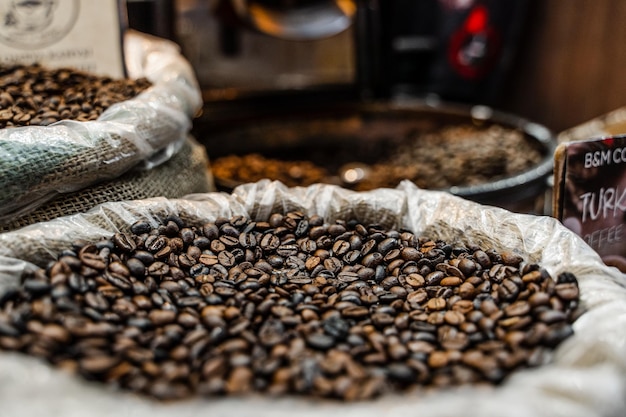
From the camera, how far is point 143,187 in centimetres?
134

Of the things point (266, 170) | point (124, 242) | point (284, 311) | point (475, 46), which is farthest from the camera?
point (475, 46)

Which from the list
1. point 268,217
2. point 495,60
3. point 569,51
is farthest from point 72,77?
point 569,51

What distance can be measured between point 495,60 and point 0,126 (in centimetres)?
198

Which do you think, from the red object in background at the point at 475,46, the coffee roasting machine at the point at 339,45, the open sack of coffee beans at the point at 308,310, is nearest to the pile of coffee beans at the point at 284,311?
the open sack of coffee beans at the point at 308,310

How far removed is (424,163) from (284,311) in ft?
4.10

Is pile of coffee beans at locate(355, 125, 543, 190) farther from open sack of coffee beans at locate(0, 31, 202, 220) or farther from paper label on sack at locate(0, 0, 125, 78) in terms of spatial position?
paper label on sack at locate(0, 0, 125, 78)

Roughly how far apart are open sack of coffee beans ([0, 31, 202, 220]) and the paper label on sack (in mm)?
71

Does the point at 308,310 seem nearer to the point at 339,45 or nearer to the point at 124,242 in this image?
the point at 124,242

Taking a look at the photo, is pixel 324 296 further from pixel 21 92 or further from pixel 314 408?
pixel 21 92

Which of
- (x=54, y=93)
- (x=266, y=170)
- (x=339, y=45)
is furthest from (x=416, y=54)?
(x=54, y=93)

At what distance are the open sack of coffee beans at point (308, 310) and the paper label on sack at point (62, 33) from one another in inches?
22.6

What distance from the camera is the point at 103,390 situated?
766 mm

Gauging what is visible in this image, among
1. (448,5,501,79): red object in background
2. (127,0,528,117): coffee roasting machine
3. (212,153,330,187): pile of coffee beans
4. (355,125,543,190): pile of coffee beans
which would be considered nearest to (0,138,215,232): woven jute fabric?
(212,153,330,187): pile of coffee beans

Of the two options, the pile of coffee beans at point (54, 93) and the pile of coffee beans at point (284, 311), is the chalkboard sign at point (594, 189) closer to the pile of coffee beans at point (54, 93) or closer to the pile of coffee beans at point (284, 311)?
the pile of coffee beans at point (284, 311)
